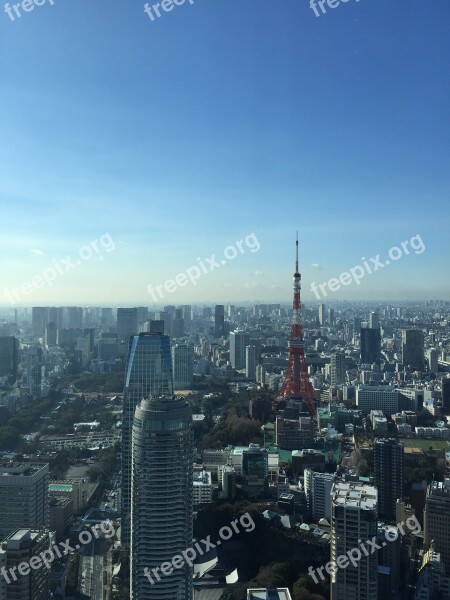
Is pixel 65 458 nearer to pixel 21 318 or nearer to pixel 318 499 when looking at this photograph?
pixel 318 499

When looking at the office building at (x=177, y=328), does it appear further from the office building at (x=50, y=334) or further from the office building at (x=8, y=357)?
the office building at (x=8, y=357)

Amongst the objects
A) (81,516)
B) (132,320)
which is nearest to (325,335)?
(132,320)

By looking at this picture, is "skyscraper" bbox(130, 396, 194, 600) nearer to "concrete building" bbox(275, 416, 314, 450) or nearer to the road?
the road

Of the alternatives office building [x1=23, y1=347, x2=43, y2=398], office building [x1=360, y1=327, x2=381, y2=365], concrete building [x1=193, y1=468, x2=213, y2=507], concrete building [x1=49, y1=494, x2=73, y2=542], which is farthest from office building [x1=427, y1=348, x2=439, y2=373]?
concrete building [x1=49, y1=494, x2=73, y2=542]

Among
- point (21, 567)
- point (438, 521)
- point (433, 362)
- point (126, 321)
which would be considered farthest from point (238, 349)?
point (21, 567)

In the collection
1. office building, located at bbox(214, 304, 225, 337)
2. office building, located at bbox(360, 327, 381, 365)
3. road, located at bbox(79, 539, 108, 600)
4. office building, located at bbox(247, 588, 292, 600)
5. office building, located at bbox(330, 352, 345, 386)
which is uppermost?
office building, located at bbox(214, 304, 225, 337)

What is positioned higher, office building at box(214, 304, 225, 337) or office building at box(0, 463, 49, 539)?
office building at box(214, 304, 225, 337)

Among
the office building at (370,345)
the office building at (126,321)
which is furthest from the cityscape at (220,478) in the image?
the office building at (126,321)
